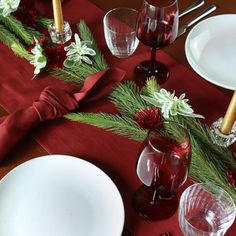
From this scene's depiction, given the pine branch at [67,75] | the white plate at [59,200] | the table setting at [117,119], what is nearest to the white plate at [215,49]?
the table setting at [117,119]

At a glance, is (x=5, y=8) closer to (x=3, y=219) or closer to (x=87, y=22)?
(x=87, y=22)

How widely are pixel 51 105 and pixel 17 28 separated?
281 mm

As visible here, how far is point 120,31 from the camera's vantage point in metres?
1.04

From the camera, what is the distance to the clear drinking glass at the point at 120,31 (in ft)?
3.32

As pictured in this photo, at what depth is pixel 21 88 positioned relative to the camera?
38.1 inches

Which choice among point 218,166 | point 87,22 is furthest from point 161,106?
point 87,22

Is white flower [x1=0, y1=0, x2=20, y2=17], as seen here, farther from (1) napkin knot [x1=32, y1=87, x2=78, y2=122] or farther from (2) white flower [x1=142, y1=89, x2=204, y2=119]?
(2) white flower [x1=142, y1=89, x2=204, y2=119]

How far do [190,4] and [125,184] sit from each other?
1.84 ft

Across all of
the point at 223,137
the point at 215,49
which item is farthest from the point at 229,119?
the point at 215,49

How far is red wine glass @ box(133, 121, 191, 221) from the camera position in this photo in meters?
0.68

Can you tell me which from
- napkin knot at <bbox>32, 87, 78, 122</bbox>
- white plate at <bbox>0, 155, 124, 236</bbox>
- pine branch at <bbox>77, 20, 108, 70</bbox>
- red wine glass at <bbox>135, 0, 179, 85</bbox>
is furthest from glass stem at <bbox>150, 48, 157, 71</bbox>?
white plate at <bbox>0, 155, 124, 236</bbox>

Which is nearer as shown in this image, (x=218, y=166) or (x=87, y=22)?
(x=218, y=166)

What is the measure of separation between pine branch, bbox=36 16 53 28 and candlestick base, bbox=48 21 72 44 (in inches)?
1.3

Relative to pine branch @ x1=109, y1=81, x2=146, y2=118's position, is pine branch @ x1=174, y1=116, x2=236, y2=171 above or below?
below
